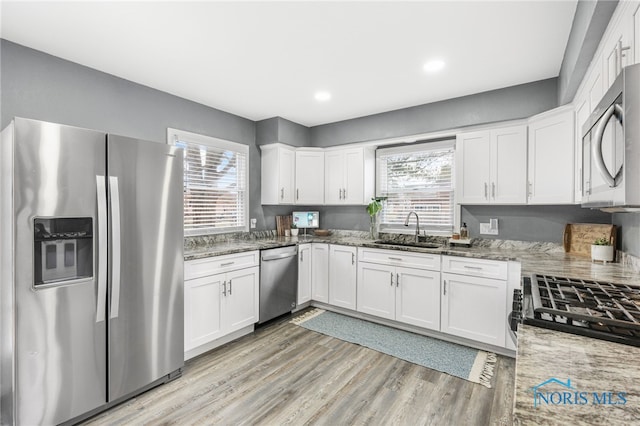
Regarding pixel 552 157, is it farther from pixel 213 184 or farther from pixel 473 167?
pixel 213 184

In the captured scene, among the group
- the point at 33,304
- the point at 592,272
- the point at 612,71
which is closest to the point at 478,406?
the point at 592,272

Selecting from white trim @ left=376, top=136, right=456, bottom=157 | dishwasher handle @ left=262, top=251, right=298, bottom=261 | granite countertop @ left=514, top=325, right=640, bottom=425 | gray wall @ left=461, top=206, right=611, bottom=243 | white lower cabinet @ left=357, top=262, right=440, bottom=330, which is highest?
white trim @ left=376, top=136, right=456, bottom=157

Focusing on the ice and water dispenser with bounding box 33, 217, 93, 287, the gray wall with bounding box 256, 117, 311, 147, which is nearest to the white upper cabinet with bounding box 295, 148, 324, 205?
the gray wall with bounding box 256, 117, 311, 147

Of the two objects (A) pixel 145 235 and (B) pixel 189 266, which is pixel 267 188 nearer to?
(B) pixel 189 266

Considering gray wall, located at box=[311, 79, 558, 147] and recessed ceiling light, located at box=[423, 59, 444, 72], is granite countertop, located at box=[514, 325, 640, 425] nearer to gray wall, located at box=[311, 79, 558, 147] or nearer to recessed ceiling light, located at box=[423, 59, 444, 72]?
recessed ceiling light, located at box=[423, 59, 444, 72]

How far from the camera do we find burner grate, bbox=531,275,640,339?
97 centimetres

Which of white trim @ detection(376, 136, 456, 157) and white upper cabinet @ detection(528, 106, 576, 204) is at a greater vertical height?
white trim @ detection(376, 136, 456, 157)

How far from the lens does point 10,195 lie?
1673 mm

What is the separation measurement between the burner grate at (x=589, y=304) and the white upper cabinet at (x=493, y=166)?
1.56 meters

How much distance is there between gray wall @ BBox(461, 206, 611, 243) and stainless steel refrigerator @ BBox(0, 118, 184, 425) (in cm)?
309

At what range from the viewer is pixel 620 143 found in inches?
34.8

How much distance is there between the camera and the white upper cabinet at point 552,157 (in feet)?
8.35

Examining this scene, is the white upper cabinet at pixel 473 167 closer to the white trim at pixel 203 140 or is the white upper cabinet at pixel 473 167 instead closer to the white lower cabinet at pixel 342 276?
the white lower cabinet at pixel 342 276

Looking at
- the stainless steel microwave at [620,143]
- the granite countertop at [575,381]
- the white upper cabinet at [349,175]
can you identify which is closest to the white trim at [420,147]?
the white upper cabinet at [349,175]
